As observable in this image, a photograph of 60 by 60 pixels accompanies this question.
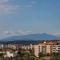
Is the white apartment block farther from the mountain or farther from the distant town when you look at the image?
the mountain

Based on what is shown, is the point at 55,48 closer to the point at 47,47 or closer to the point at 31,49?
the point at 47,47

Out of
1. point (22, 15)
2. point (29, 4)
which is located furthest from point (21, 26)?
point (29, 4)

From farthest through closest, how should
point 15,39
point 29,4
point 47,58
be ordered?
point 29,4
point 15,39
point 47,58

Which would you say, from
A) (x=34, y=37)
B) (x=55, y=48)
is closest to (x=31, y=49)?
(x=34, y=37)

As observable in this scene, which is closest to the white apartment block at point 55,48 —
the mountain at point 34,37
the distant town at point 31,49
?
the distant town at point 31,49

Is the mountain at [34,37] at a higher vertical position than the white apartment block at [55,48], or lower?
higher

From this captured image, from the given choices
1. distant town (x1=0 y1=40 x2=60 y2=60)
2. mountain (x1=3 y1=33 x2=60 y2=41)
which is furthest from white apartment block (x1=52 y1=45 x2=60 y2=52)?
mountain (x1=3 y1=33 x2=60 y2=41)

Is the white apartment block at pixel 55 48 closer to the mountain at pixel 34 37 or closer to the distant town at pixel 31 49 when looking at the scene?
the distant town at pixel 31 49

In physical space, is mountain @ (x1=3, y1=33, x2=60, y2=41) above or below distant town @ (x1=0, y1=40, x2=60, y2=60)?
above

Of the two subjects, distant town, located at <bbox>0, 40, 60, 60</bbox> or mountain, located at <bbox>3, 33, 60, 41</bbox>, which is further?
mountain, located at <bbox>3, 33, 60, 41</bbox>

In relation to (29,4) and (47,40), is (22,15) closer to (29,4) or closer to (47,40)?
(29,4)

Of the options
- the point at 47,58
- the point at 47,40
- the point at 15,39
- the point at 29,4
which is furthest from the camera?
the point at 29,4
